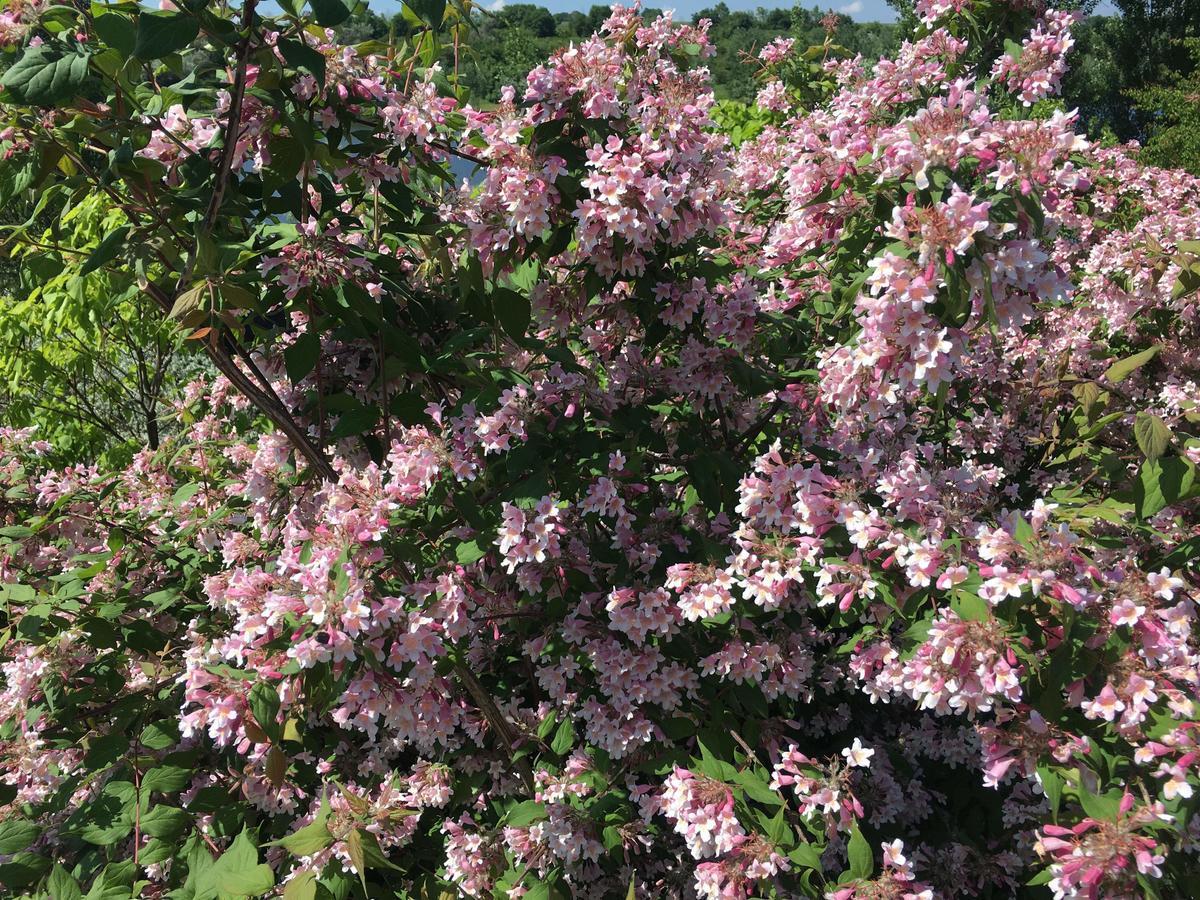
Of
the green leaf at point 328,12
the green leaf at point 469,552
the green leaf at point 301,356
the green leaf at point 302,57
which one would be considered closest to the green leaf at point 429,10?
the green leaf at point 328,12

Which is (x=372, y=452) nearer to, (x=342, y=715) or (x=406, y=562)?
(x=406, y=562)

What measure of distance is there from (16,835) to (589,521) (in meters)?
1.71

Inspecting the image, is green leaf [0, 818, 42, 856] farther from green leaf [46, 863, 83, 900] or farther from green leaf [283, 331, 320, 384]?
green leaf [283, 331, 320, 384]

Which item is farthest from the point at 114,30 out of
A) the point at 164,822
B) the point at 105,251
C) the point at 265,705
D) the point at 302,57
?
the point at 164,822

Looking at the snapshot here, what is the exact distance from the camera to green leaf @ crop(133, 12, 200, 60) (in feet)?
5.10

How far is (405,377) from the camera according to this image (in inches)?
95.9

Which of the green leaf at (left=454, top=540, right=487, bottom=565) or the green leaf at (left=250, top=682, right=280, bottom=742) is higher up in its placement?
the green leaf at (left=454, top=540, right=487, bottom=565)

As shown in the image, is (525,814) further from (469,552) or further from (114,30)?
(114,30)

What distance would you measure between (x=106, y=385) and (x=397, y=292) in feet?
19.0

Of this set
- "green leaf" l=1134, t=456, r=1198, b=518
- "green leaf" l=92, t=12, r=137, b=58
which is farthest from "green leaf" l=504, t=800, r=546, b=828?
"green leaf" l=92, t=12, r=137, b=58

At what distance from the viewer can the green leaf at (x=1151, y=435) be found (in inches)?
69.6

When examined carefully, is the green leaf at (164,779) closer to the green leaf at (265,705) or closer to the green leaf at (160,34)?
the green leaf at (265,705)

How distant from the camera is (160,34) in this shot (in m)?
1.57

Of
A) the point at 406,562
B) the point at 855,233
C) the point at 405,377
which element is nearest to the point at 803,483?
the point at 855,233
